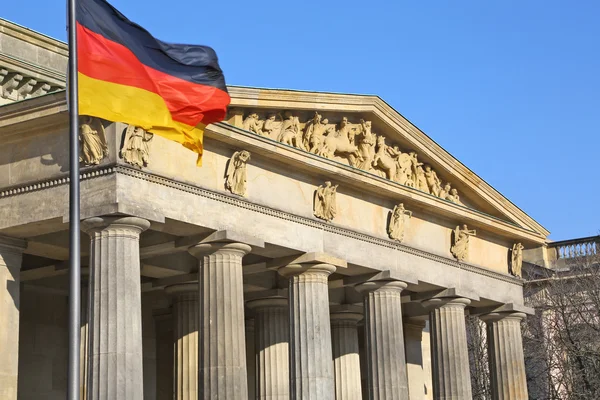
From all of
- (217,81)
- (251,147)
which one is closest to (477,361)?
(251,147)

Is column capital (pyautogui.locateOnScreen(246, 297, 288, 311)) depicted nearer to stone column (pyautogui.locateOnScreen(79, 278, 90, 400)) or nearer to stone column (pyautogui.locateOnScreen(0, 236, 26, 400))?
stone column (pyautogui.locateOnScreen(79, 278, 90, 400))

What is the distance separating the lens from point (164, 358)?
58.0m

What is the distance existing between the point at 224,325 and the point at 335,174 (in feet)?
28.5

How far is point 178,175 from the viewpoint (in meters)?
41.9

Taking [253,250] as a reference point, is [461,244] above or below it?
above

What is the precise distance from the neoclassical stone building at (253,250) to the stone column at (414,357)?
0.10 meters

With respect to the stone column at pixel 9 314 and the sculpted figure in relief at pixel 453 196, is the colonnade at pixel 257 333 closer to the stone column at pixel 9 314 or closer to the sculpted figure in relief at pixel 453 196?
the stone column at pixel 9 314

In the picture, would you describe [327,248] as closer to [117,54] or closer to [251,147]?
[251,147]

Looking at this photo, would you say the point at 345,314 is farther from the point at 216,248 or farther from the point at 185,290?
the point at 216,248

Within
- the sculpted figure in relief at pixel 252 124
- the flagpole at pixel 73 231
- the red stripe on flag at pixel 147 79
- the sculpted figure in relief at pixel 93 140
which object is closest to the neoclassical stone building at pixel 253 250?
the sculpted figure in relief at pixel 93 140

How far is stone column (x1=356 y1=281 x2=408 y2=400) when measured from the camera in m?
51.7

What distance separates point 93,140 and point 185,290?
42.6ft

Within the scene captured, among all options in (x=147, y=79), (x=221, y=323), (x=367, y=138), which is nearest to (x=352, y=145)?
(x=367, y=138)

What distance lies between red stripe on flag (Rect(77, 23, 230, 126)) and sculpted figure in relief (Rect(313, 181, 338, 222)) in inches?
396
